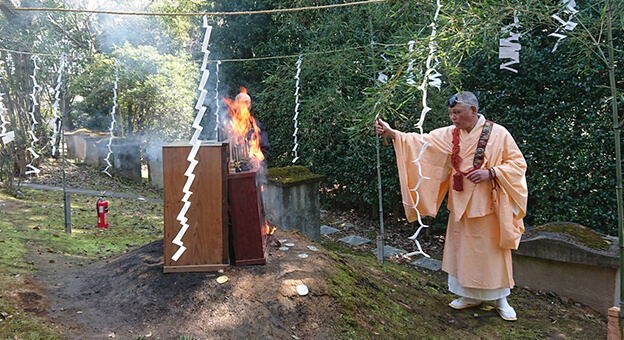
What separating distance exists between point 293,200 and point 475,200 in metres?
3.35

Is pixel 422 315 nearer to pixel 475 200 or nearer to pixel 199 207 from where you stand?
pixel 475 200

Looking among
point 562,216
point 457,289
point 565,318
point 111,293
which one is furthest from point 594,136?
point 111,293

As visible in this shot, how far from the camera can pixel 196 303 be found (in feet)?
11.7

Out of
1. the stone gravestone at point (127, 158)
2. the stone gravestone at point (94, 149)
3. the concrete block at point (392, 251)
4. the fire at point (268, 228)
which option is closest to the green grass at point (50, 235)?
the fire at point (268, 228)

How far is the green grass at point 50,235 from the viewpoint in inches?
132

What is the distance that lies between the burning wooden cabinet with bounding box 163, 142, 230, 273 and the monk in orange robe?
1620mm

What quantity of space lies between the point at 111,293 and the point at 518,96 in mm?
6143

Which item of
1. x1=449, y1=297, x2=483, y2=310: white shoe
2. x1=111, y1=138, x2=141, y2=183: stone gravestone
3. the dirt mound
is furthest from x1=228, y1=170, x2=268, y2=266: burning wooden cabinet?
x1=111, y1=138, x2=141, y2=183: stone gravestone

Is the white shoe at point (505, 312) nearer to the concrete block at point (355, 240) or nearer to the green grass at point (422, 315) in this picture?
the green grass at point (422, 315)

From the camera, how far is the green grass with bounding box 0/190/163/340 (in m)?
3.35

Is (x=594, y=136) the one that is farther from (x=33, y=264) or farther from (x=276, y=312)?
(x=33, y=264)

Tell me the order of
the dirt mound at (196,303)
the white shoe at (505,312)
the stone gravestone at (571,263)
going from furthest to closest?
the stone gravestone at (571,263)
the white shoe at (505,312)
the dirt mound at (196,303)

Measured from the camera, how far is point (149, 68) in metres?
13.4

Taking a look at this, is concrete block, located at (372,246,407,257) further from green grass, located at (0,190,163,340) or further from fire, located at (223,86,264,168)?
green grass, located at (0,190,163,340)
